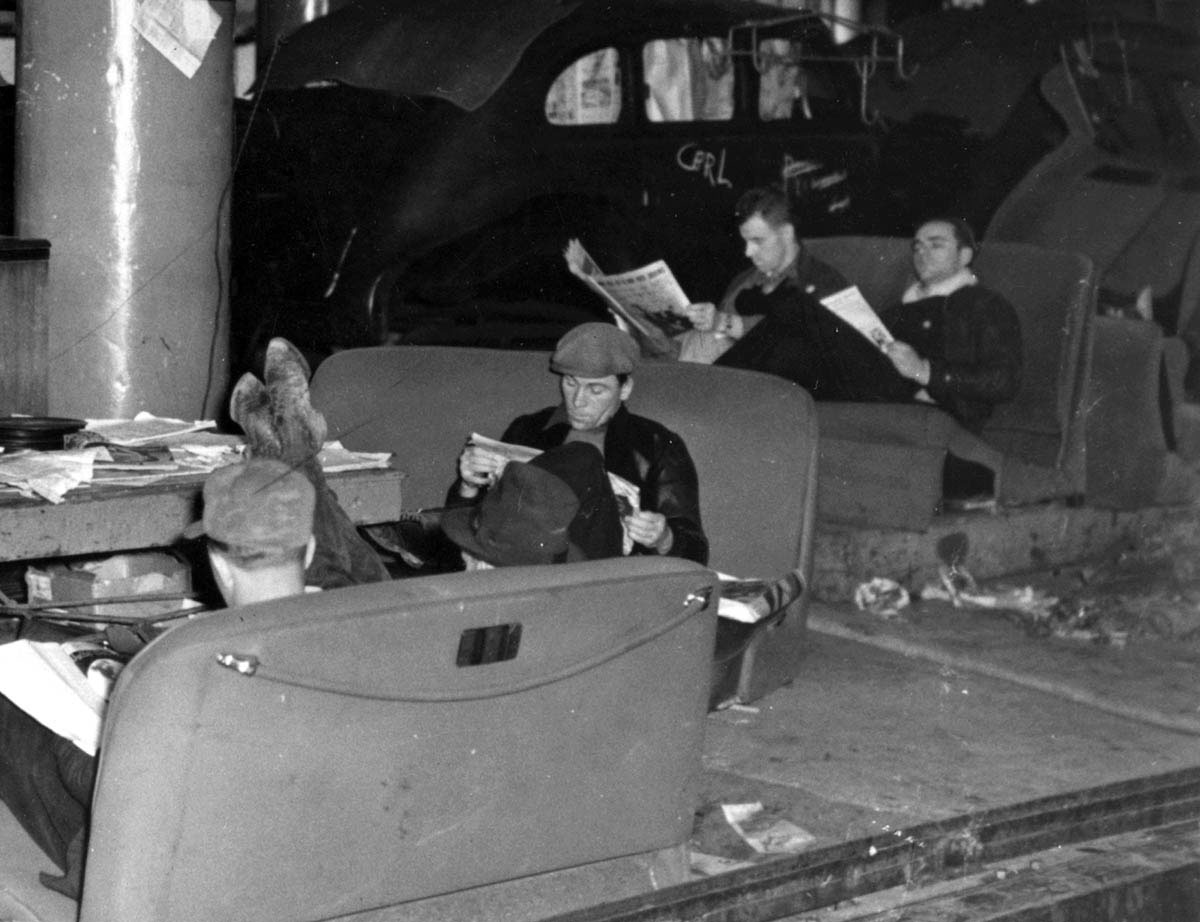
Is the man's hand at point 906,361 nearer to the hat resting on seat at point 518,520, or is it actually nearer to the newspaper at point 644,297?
the newspaper at point 644,297

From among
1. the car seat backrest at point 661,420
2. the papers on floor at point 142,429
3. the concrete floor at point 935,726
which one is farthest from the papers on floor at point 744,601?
the papers on floor at point 142,429

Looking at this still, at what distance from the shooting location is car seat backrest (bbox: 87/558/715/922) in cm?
215

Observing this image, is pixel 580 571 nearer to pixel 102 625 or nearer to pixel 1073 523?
pixel 102 625

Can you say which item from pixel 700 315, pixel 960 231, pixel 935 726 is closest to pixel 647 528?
pixel 935 726

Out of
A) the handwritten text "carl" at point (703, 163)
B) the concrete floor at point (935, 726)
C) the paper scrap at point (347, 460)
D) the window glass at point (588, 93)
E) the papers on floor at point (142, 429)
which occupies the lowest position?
the concrete floor at point (935, 726)

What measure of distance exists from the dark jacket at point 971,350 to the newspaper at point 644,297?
92 centimetres

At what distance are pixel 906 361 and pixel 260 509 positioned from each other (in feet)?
12.2

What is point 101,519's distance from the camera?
137 inches

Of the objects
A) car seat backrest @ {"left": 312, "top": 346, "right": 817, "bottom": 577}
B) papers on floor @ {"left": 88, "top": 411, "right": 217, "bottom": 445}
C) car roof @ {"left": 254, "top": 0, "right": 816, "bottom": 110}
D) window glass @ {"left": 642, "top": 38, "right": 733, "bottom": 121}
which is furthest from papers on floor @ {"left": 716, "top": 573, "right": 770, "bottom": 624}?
window glass @ {"left": 642, "top": 38, "right": 733, "bottom": 121}

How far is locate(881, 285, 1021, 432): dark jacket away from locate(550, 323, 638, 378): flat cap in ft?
6.52

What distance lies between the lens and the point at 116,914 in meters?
2.19

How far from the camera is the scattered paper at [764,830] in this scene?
12.5 feet

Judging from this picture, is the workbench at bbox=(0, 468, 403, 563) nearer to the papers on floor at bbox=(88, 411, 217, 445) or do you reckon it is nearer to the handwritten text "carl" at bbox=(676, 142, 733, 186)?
the papers on floor at bbox=(88, 411, 217, 445)

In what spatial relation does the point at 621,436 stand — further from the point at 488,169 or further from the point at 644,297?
the point at 488,169
